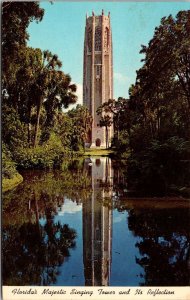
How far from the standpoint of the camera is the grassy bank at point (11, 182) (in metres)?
5.72

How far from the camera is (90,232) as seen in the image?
591 centimetres

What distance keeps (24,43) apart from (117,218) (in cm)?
286

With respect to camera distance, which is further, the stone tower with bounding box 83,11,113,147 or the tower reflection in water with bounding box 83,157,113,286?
the stone tower with bounding box 83,11,113,147

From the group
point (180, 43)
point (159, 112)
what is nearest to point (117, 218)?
point (159, 112)

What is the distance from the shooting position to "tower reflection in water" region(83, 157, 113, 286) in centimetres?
507

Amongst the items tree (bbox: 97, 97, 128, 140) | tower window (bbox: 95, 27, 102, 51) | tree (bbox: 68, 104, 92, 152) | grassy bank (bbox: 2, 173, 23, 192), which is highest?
tower window (bbox: 95, 27, 102, 51)

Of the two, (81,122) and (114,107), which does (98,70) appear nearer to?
(114,107)

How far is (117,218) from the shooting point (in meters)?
6.41

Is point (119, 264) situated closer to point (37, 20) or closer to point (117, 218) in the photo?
point (117, 218)

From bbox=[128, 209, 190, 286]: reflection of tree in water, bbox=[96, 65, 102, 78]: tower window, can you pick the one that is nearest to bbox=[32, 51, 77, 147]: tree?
bbox=[96, 65, 102, 78]: tower window

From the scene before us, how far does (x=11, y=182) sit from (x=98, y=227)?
4.44ft

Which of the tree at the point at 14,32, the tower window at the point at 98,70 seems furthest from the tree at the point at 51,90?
the tower window at the point at 98,70

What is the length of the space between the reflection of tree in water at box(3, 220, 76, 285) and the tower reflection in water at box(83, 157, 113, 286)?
0.27m

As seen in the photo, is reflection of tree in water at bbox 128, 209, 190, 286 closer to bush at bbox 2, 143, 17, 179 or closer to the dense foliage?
the dense foliage
